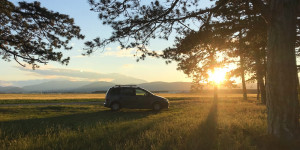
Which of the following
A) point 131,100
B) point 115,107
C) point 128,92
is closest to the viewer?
point 115,107

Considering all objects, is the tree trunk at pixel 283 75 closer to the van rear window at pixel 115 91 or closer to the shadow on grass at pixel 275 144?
the shadow on grass at pixel 275 144

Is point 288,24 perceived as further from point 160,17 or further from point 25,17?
point 25,17

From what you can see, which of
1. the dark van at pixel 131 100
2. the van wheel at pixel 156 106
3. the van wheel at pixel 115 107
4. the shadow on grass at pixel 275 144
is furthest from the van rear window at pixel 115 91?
the shadow on grass at pixel 275 144

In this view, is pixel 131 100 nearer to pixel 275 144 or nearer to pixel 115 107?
pixel 115 107

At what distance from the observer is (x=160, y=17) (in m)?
6.77

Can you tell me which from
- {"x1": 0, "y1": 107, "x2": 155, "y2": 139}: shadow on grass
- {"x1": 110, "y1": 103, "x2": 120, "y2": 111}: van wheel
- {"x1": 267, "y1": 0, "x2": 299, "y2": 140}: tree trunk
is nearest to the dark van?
{"x1": 110, "y1": 103, "x2": 120, "y2": 111}: van wheel

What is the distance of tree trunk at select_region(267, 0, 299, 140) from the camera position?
4.52 meters

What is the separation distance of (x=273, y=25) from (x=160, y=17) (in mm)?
3339

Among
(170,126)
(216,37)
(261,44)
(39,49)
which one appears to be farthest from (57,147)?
(261,44)

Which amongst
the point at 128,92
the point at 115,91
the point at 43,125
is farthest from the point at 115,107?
the point at 43,125

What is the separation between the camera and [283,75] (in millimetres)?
4535

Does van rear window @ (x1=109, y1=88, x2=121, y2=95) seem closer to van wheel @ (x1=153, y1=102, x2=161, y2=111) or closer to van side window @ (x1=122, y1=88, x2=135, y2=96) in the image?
van side window @ (x1=122, y1=88, x2=135, y2=96)

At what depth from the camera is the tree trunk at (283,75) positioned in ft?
14.8

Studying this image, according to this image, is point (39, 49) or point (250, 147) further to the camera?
point (39, 49)
